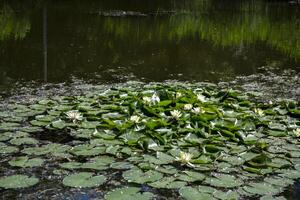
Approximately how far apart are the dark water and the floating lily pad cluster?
1.68 m

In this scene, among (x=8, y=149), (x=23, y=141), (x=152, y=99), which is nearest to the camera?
(x=8, y=149)

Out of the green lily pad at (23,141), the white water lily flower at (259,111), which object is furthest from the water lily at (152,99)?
the green lily pad at (23,141)

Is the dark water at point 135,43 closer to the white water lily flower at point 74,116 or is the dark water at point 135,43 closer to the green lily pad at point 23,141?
Answer: the white water lily flower at point 74,116

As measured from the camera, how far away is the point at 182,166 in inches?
128

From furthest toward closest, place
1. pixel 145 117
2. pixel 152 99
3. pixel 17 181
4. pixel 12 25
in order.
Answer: pixel 12 25 < pixel 152 99 < pixel 145 117 < pixel 17 181

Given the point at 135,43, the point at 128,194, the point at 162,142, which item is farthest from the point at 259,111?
the point at 135,43

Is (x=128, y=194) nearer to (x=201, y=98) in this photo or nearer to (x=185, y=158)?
(x=185, y=158)

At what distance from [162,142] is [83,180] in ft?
2.94

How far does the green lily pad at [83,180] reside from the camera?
288 centimetres

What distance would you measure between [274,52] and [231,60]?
1.18 m

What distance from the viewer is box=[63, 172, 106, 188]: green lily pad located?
2879mm

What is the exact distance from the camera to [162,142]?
3.61m

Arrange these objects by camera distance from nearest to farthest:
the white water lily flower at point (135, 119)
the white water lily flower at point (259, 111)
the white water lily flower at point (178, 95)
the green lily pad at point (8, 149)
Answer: the green lily pad at point (8, 149) → the white water lily flower at point (135, 119) → the white water lily flower at point (259, 111) → the white water lily flower at point (178, 95)

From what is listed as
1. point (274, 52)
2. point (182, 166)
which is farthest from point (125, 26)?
point (182, 166)
